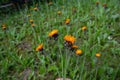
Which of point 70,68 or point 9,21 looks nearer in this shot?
point 70,68

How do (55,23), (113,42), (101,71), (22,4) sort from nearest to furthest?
1. (101,71)
2. (113,42)
3. (55,23)
4. (22,4)

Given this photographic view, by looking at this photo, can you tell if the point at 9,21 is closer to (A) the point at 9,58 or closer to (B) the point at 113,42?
(A) the point at 9,58

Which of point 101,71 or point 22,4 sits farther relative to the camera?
point 22,4

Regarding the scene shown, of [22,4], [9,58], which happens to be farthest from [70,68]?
[22,4]

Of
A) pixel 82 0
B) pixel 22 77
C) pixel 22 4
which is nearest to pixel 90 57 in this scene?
pixel 22 77

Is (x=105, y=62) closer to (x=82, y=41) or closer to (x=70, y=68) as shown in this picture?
(x=70, y=68)

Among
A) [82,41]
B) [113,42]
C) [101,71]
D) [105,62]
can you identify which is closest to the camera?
[101,71]

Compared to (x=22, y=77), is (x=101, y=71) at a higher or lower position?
higher
